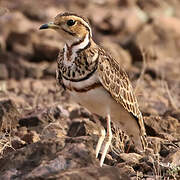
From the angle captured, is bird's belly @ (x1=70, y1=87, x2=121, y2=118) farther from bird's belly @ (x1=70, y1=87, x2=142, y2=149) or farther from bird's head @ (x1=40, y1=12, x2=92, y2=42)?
bird's head @ (x1=40, y1=12, x2=92, y2=42)

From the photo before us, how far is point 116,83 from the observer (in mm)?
6031

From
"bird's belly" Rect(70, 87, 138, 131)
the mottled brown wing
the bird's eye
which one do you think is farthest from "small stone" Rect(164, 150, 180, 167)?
the bird's eye

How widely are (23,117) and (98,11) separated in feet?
20.8

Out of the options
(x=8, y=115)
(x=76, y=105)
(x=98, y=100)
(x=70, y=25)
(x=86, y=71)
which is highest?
(x=70, y=25)

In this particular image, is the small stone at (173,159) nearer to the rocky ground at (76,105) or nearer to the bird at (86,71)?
the rocky ground at (76,105)

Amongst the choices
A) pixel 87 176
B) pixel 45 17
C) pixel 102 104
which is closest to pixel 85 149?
pixel 87 176

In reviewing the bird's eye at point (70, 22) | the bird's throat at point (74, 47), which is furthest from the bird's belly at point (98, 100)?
the bird's eye at point (70, 22)

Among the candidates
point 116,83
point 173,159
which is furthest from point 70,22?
point 173,159

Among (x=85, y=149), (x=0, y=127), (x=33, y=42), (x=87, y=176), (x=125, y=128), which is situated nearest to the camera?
(x=87, y=176)

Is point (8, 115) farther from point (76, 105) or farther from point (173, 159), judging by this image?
point (173, 159)

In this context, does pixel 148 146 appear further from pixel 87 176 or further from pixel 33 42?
pixel 33 42

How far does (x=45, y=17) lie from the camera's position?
502 inches

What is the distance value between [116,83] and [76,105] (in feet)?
8.70

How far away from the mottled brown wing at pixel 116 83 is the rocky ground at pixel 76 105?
0.48 meters
